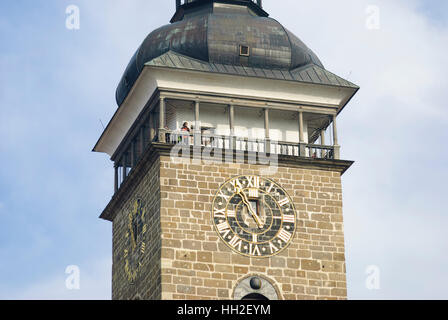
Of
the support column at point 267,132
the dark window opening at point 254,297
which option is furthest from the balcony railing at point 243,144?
the dark window opening at point 254,297

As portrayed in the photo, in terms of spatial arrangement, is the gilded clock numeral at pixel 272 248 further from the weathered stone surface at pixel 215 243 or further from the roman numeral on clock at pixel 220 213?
the roman numeral on clock at pixel 220 213

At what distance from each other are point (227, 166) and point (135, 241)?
3.50 m

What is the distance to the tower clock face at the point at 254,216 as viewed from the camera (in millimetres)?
45656

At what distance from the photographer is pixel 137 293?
46.7m

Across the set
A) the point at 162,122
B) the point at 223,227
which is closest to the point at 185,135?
the point at 162,122

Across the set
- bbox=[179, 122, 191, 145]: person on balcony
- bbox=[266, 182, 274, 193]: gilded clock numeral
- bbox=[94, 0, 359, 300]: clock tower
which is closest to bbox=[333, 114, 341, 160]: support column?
bbox=[94, 0, 359, 300]: clock tower

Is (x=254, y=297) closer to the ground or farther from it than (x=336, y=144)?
closer to the ground

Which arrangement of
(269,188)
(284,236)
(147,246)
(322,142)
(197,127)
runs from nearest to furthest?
(284,236), (147,246), (269,188), (197,127), (322,142)

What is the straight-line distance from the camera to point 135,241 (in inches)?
1869

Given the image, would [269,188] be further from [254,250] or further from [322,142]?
[322,142]

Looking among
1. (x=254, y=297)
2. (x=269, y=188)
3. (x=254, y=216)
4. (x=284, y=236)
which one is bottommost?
(x=254, y=297)
